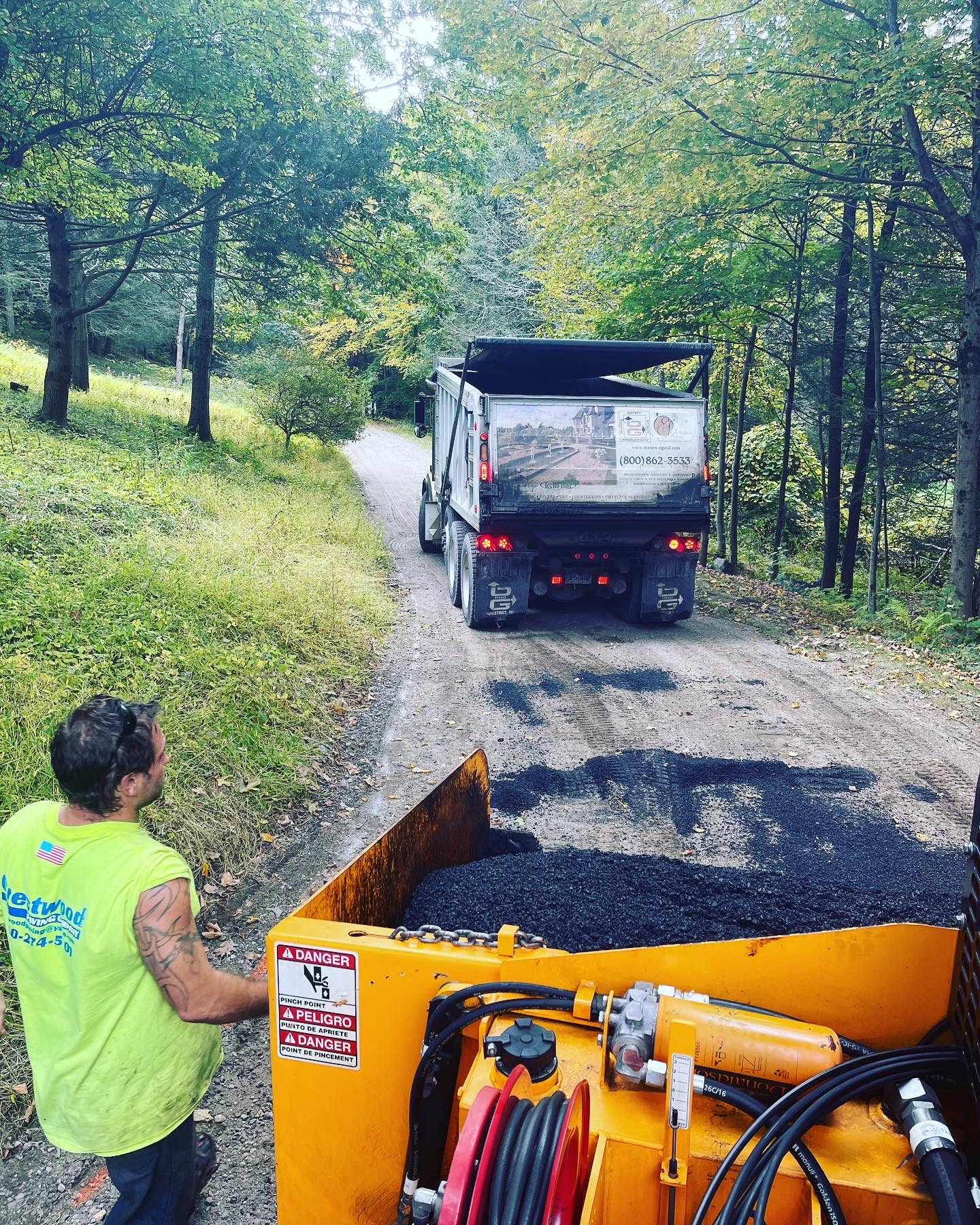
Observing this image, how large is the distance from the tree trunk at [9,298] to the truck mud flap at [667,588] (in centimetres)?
2102

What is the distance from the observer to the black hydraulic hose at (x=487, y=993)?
200cm

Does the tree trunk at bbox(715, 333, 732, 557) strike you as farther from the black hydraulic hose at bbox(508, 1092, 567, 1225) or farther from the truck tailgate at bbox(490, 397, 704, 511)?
the black hydraulic hose at bbox(508, 1092, 567, 1225)

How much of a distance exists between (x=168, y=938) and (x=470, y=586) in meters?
8.00

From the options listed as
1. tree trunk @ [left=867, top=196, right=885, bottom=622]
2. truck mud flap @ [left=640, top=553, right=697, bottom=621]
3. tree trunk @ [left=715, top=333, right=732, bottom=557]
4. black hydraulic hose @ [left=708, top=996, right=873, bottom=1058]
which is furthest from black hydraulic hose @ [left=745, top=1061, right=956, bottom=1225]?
tree trunk @ [left=715, top=333, right=732, bottom=557]

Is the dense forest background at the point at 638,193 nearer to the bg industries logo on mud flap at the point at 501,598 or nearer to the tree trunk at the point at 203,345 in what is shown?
the tree trunk at the point at 203,345

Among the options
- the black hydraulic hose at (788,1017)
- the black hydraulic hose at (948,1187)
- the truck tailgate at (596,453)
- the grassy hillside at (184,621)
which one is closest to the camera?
the black hydraulic hose at (948,1187)

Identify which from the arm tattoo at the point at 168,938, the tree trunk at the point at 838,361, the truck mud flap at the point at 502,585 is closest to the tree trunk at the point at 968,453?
the tree trunk at the point at 838,361

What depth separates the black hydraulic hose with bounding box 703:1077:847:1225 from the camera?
1606 millimetres

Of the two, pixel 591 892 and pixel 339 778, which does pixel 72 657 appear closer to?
pixel 339 778

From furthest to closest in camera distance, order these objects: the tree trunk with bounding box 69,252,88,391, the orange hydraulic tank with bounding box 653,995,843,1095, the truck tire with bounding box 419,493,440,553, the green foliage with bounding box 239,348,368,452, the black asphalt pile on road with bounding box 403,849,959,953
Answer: the green foliage with bounding box 239,348,368,452, the tree trunk with bounding box 69,252,88,391, the truck tire with bounding box 419,493,440,553, the black asphalt pile on road with bounding box 403,849,959,953, the orange hydraulic tank with bounding box 653,995,843,1095

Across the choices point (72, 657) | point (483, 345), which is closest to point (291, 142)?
point (483, 345)

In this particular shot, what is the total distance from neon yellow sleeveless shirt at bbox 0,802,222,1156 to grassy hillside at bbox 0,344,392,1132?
1.38 meters

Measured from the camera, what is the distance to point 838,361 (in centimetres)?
1348

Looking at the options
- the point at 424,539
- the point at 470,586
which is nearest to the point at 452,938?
the point at 470,586
